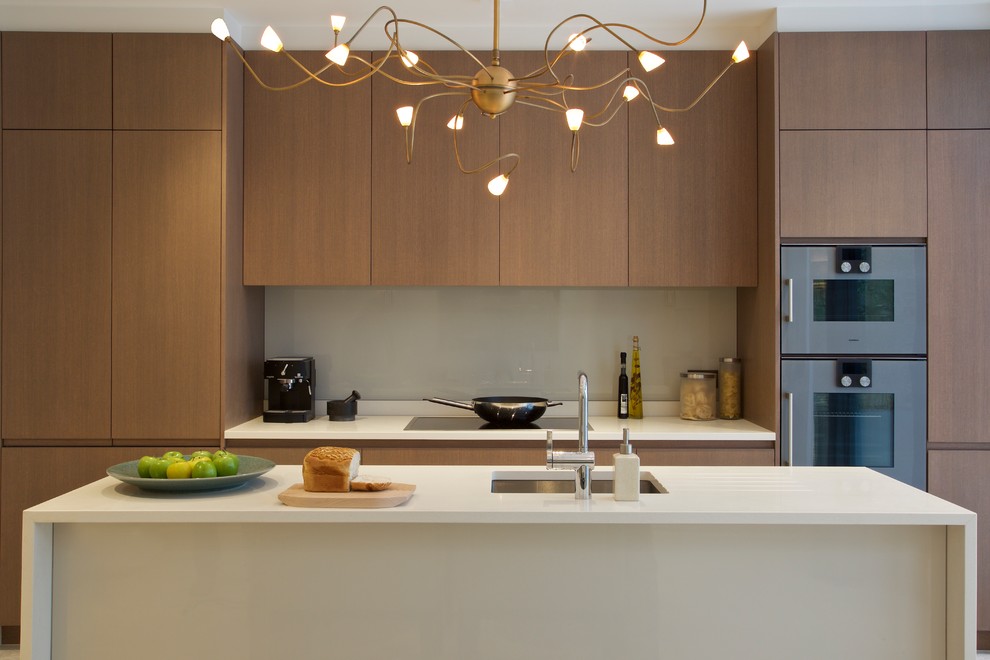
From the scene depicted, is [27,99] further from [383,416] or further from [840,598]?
[840,598]

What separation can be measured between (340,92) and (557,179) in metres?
1.02

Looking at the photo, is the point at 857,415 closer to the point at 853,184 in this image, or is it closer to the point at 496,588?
the point at 853,184

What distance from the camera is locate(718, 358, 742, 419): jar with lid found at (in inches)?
146


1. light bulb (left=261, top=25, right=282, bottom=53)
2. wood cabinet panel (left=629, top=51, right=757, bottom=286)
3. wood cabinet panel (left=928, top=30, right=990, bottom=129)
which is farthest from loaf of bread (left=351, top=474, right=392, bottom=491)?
wood cabinet panel (left=928, top=30, right=990, bottom=129)

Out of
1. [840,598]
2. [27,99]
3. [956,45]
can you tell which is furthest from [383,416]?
[956,45]

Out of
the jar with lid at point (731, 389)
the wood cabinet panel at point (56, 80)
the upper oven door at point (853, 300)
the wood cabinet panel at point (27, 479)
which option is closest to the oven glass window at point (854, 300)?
the upper oven door at point (853, 300)

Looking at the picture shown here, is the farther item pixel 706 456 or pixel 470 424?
pixel 470 424

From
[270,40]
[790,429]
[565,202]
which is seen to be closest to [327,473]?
[270,40]

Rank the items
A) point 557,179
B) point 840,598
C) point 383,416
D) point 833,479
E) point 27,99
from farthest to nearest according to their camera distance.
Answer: point 383,416 < point 557,179 < point 27,99 < point 833,479 < point 840,598

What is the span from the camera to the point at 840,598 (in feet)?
6.47

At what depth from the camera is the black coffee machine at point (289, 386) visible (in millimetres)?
3586

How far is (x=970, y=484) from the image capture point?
3.32m

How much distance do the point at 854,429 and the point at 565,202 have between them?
1528 millimetres

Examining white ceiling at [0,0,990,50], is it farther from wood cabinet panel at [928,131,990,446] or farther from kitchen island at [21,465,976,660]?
kitchen island at [21,465,976,660]
